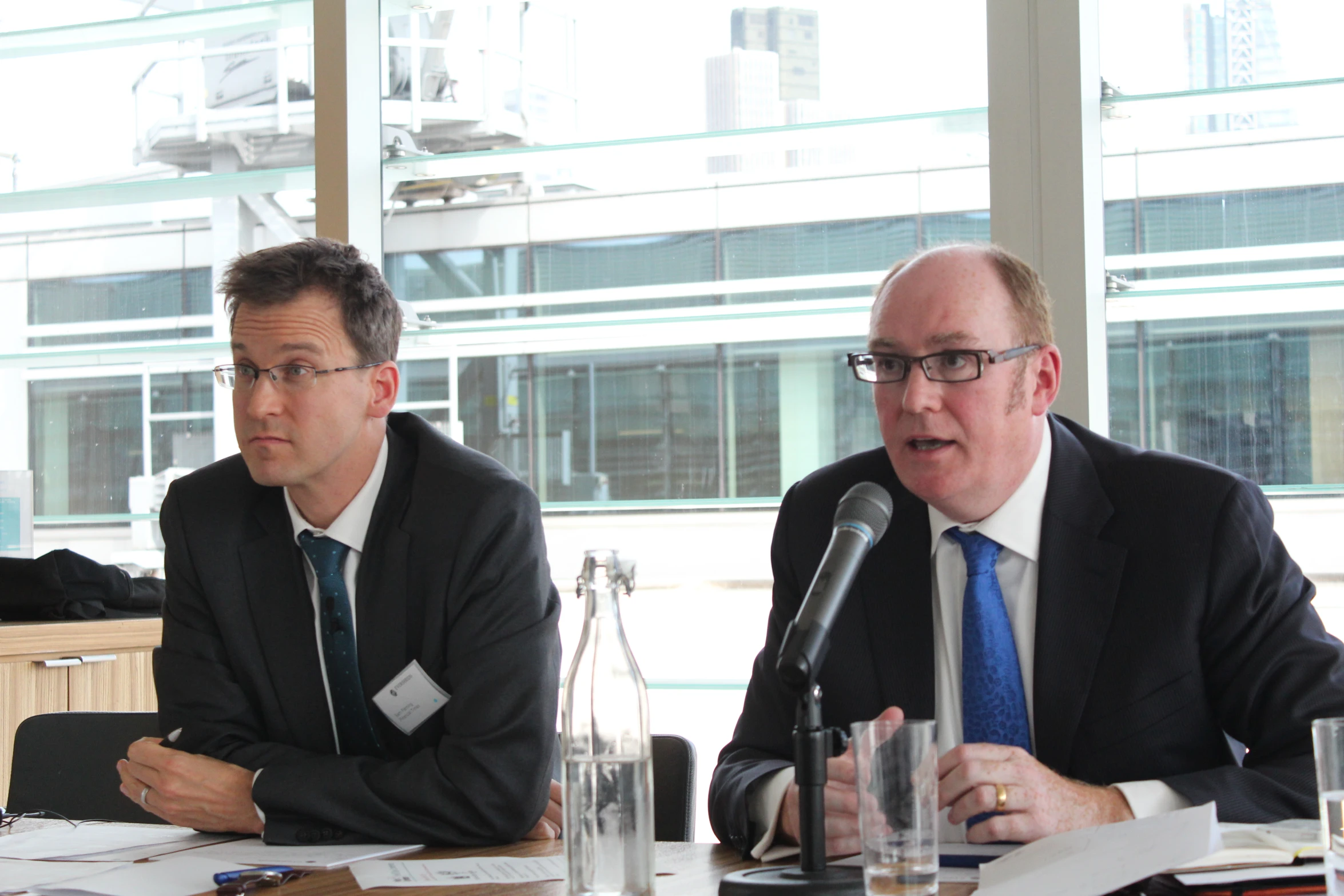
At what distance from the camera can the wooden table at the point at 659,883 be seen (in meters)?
1.20

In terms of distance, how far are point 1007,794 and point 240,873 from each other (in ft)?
2.56

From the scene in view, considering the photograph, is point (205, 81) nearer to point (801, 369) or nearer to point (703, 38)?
point (703, 38)

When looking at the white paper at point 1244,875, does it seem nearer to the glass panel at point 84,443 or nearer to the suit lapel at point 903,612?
the suit lapel at point 903,612

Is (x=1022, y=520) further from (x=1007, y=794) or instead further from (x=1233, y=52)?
(x=1233, y=52)

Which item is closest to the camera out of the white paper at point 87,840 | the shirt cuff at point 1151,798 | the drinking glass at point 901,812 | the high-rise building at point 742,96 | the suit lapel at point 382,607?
the drinking glass at point 901,812

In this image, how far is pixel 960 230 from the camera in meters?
2.48

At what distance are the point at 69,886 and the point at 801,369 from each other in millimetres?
1659

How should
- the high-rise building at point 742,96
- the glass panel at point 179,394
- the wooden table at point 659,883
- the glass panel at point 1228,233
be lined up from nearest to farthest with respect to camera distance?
the wooden table at point 659,883
the glass panel at point 1228,233
the high-rise building at point 742,96
the glass panel at point 179,394

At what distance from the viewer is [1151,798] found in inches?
53.8

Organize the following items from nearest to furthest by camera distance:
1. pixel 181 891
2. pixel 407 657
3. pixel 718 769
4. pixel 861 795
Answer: pixel 861 795
pixel 181 891
pixel 718 769
pixel 407 657

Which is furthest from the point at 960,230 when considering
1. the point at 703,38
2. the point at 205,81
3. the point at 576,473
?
the point at 205,81

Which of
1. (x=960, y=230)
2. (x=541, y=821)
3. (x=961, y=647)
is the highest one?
(x=960, y=230)

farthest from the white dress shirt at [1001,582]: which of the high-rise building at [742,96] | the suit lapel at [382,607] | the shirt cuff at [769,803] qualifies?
the high-rise building at [742,96]

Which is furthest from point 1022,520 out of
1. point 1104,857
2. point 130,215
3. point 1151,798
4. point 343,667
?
point 130,215
